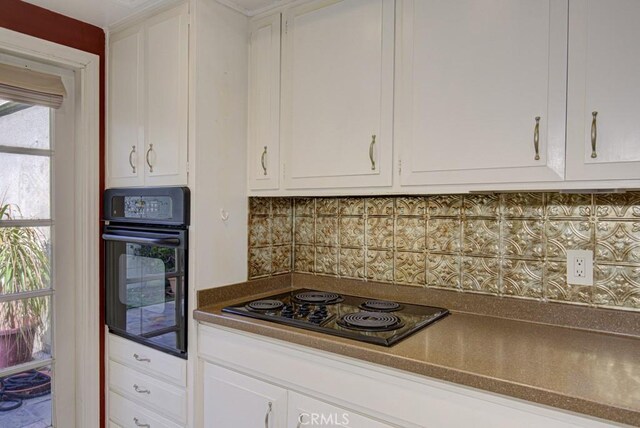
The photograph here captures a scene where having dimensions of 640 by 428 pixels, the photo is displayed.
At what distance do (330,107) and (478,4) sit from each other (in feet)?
2.08

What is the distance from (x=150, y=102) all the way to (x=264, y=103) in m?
0.52

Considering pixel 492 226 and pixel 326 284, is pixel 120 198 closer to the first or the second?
pixel 326 284

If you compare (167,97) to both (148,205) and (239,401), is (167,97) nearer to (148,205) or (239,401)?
(148,205)

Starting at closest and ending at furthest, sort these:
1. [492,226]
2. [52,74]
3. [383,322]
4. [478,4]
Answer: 1. [478,4]
2. [383,322]
3. [492,226]
4. [52,74]

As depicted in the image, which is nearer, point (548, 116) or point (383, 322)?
point (548, 116)

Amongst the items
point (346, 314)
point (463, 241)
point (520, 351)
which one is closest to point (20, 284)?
point (346, 314)

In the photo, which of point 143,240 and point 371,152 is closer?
point 371,152

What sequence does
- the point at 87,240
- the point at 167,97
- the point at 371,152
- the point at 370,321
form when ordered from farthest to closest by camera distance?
the point at 87,240
the point at 167,97
the point at 371,152
the point at 370,321

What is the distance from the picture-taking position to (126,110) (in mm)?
1977

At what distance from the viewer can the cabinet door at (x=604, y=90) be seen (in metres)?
1.11

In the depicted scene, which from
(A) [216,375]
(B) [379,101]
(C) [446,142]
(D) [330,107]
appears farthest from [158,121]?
(C) [446,142]

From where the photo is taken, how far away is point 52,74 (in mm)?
1958

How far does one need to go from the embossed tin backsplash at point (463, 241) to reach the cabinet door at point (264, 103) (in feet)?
0.60

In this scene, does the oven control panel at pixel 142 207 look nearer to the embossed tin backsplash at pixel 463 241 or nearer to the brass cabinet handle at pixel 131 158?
the brass cabinet handle at pixel 131 158
